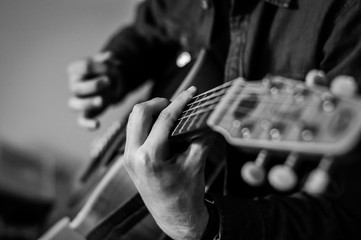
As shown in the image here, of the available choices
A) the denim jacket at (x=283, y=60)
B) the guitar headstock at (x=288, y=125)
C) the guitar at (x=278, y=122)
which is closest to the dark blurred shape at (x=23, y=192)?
the denim jacket at (x=283, y=60)

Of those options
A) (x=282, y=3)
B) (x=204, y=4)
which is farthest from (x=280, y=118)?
(x=204, y=4)

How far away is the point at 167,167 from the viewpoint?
1.76 ft

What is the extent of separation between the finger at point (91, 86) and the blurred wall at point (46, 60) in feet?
2.62

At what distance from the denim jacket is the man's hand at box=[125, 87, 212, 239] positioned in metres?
0.06

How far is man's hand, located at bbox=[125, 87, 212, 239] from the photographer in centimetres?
54

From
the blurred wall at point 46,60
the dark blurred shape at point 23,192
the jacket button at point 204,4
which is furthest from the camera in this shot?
the blurred wall at point 46,60

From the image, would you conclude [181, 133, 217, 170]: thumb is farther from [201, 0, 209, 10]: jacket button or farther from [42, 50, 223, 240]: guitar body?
[201, 0, 209, 10]: jacket button

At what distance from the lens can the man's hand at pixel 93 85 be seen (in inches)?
41.8

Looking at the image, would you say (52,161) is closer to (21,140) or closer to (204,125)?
(21,140)

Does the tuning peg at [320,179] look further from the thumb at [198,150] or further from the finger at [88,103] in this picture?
the finger at [88,103]

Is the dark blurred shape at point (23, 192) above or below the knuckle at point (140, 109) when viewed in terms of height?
below

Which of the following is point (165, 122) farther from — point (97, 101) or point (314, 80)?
point (97, 101)

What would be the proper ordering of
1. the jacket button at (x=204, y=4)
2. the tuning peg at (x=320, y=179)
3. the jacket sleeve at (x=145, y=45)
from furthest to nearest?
the jacket sleeve at (x=145, y=45) → the jacket button at (x=204, y=4) → the tuning peg at (x=320, y=179)

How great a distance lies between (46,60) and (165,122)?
1430mm
